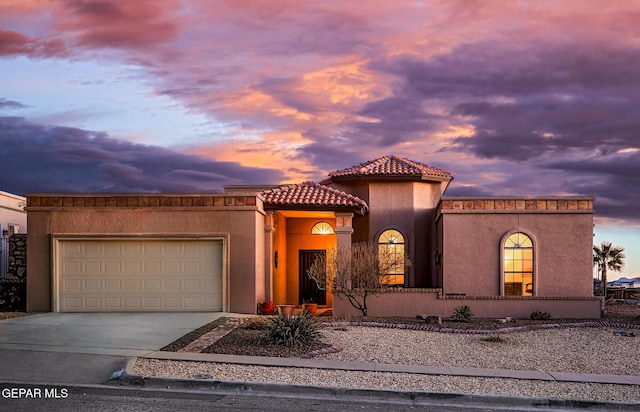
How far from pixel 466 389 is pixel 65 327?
426 inches

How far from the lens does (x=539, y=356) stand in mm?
14828

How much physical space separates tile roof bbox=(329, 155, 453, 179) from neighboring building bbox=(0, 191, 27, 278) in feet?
45.7

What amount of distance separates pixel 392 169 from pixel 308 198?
504cm

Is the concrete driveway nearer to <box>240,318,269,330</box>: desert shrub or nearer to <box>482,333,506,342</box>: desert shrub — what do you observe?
<box>240,318,269,330</box>: desert shrub

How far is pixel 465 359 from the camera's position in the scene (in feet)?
46.5

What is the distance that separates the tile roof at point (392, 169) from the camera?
26.9 m

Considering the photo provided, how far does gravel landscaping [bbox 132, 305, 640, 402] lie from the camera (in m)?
11.4

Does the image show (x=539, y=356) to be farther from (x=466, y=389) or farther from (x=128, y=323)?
(x=128, y=323)

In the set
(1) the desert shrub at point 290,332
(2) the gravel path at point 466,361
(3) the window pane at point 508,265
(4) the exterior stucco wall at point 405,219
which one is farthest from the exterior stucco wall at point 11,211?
(3) the window pane at point 508,265

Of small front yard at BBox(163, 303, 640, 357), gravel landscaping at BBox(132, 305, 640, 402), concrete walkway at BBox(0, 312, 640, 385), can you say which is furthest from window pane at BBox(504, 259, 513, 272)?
concrete walkway at BBox(0, 312, 640, 385)

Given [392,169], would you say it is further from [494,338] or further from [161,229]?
[494,338]

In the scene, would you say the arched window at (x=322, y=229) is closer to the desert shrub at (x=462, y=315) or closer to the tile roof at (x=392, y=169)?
the tile roof at (x=392, y=169)

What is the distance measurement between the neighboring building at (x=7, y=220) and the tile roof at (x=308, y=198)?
39.7 ft

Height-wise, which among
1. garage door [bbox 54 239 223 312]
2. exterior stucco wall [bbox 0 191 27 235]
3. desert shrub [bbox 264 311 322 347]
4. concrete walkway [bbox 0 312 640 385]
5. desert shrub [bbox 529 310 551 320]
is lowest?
desert shrub [bbox 529 310 551 320]
